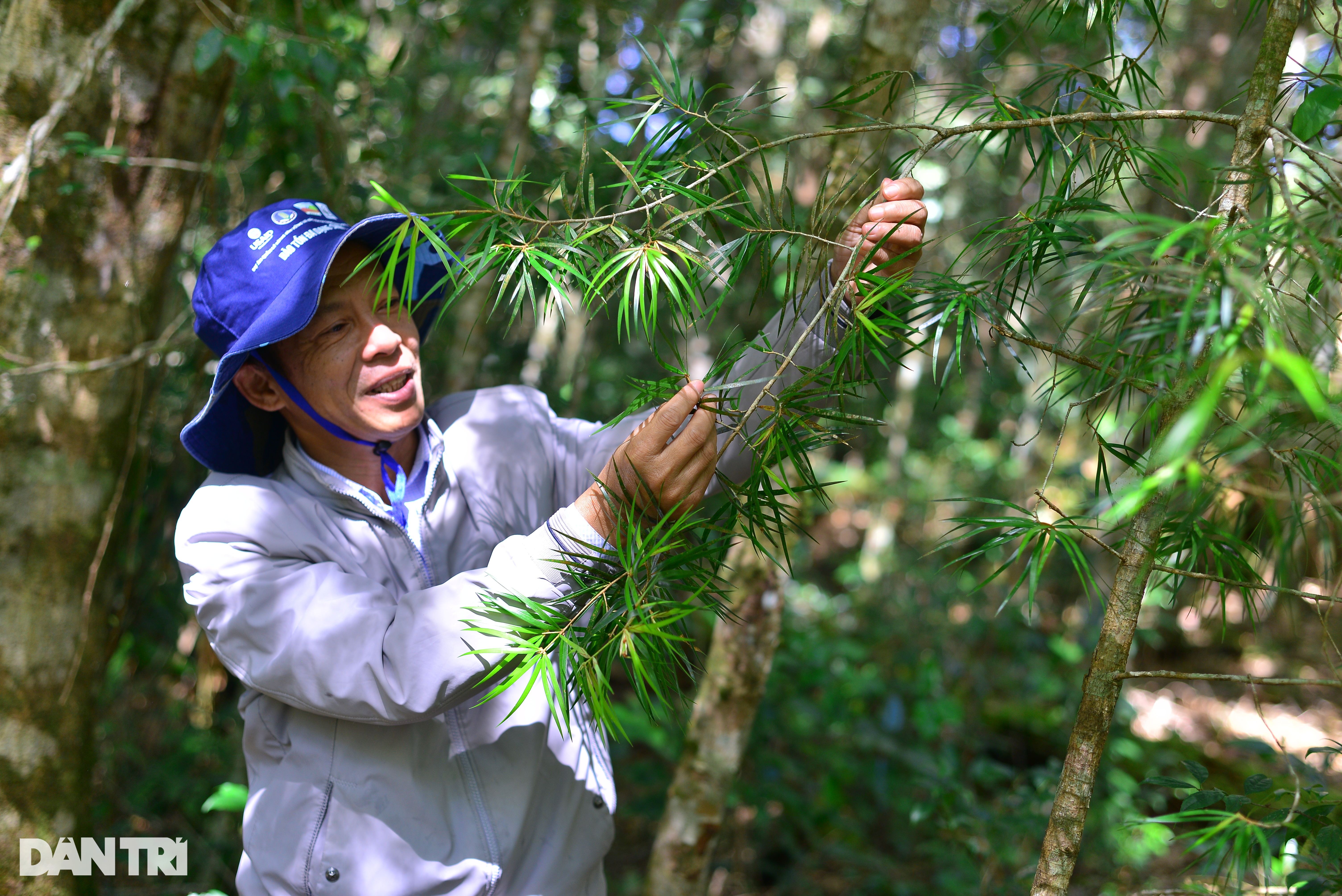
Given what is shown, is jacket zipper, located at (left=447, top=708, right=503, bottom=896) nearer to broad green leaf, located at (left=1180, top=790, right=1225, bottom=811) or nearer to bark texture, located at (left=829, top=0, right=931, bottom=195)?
broad green leaf, located at (left=1180, top=790, right=1225, bottom=811)

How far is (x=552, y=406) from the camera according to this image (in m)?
3.10

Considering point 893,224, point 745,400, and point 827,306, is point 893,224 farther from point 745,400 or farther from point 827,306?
point 745,400

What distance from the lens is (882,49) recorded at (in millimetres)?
2072

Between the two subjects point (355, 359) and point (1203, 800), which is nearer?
point (1203, 800)

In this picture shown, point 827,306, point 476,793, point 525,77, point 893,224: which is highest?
point 525,77

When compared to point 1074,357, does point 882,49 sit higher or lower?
higher

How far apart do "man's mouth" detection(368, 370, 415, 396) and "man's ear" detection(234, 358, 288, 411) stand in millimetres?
198

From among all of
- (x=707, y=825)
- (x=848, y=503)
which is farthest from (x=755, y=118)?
(x=848, y=503)

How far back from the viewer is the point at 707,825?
2.23 meters

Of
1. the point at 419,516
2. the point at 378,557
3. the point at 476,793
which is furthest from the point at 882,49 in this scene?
the point at 476,793

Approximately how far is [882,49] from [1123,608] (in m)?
1.49

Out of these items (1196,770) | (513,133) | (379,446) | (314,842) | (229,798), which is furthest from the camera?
(513,133)

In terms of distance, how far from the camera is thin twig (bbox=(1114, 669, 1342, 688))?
992 millimetres

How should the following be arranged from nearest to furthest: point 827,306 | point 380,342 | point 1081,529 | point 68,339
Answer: point 1081,529 < point 827,306 < point 380,342 < point 68,339
